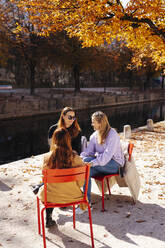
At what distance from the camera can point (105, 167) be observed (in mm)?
5059

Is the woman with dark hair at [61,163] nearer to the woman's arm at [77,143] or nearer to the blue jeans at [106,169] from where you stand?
the blue jeans at [106,169]

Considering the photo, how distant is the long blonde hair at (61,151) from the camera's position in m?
3.84

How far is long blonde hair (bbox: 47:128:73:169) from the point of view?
3.84m

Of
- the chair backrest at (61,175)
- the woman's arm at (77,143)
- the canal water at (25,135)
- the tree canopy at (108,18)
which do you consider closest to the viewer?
the chair backrest at (61,175)

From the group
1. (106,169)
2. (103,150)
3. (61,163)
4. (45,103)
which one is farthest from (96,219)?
(45,103)

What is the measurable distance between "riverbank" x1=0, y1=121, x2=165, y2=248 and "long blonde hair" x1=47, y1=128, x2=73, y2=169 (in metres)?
1.07

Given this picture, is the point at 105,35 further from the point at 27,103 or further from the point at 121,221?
the point at 27,103

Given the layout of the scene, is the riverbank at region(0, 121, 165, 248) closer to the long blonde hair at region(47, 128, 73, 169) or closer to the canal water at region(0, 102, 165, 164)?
the long blonde hair at region(47, 128, 73, 169)

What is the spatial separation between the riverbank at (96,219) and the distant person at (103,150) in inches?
23.1

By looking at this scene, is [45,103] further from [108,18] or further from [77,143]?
[77,143]

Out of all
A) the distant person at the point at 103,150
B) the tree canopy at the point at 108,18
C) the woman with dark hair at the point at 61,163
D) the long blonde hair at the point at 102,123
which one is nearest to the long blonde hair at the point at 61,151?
the woman with dark hair at the point at 61,163

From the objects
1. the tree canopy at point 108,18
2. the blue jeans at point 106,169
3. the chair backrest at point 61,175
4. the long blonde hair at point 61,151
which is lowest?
the blue jeans at point 106,169

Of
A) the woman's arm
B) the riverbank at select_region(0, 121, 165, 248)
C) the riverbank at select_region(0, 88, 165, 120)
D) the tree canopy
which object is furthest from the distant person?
the riverbank at select_region(0, 88, 165, 120)

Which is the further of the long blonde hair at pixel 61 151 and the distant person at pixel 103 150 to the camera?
the distant person at pixel 103 150
